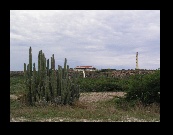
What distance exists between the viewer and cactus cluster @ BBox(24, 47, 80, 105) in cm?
1255

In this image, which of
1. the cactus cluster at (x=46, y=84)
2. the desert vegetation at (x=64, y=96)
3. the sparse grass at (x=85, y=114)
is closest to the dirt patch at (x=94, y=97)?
the desert vegetation at (x=64, y=96)

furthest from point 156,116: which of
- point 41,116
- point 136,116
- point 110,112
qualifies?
point 41,116

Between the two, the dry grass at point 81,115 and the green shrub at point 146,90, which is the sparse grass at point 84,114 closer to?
the dry grass at point 81,115

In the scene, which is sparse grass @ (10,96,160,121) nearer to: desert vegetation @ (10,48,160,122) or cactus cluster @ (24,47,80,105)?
desert vegetation @ (10,48,160,122)

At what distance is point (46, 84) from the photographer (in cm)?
1243

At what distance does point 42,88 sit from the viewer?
→ 12.6m

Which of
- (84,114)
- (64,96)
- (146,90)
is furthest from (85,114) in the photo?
(146,90)

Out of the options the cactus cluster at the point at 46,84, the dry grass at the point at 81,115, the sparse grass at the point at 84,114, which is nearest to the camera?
the dry grass at the point at 81,115

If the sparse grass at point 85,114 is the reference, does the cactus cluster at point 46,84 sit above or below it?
above

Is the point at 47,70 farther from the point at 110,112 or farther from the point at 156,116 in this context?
the point at 156,116

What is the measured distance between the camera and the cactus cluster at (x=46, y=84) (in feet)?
41.2

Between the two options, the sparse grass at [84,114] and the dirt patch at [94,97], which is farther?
the dirt patch at [94,97]
